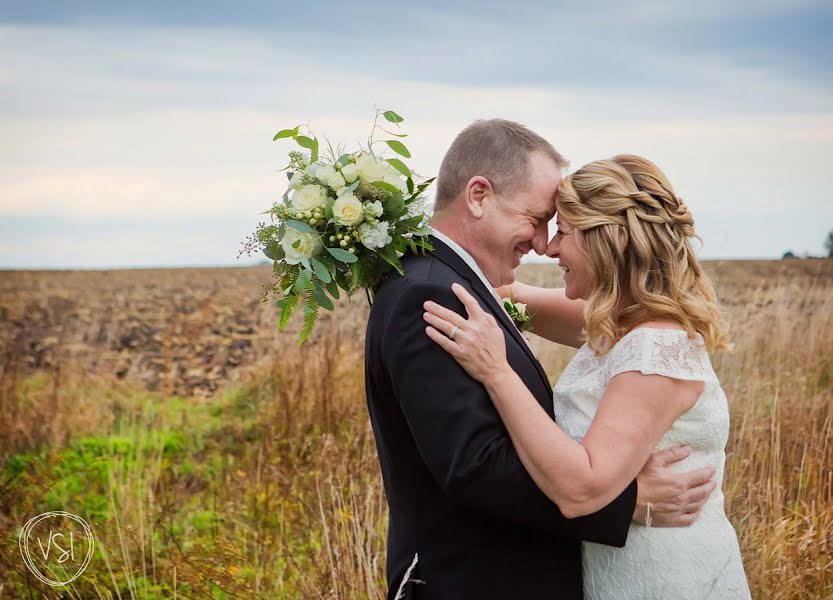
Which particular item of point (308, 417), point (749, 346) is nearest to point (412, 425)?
point (308, 417)

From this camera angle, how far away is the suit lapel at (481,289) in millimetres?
3020

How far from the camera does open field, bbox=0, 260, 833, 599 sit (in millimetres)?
4629

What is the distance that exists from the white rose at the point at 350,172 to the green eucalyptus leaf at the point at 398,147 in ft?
0.63

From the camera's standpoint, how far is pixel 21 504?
19.1 feet

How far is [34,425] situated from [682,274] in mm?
7122

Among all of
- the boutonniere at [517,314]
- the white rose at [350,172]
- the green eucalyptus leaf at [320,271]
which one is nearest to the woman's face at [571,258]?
the boutonniere at [517,314]

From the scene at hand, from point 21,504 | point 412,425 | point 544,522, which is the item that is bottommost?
point 21,504

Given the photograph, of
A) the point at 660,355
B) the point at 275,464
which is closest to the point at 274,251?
the point at 660,355

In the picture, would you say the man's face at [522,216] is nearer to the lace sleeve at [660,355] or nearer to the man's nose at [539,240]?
the man's nose at [539,240]

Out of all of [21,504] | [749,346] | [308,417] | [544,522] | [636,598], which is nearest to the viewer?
[544,522]

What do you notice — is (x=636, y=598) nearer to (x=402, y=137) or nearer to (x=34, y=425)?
(x=402, y=137)

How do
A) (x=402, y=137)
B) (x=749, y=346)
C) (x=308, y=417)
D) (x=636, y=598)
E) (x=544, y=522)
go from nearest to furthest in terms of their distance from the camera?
(x=544, y=522) → (x=636, y=598) → (x=402, y=137) → (x=308, y=417) → (x=749, y=346)

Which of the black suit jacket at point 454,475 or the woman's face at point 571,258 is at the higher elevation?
the woman's face at point 571,258

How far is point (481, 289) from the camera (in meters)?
3.05
